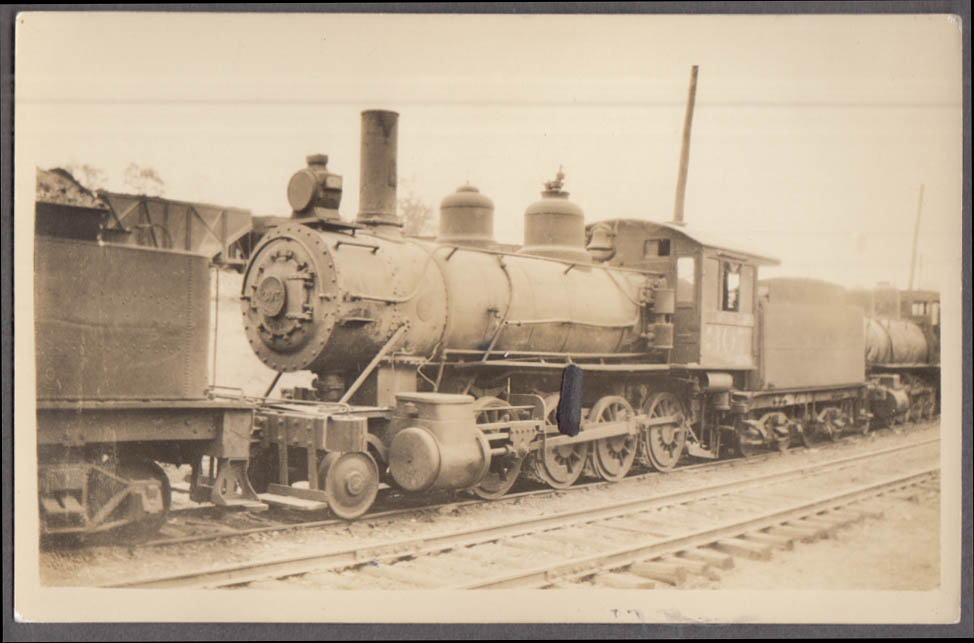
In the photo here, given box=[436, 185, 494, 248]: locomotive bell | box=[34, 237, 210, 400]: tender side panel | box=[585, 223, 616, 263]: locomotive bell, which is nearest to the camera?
box=[34, 237, 210, 400]: tender side panel

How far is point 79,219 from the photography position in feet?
18.7

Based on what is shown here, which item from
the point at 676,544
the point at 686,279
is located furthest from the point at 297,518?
the point at 686,279

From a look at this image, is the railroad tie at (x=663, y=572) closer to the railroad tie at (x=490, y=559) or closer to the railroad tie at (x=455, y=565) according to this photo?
the railroad tie at (x=490, y=559)

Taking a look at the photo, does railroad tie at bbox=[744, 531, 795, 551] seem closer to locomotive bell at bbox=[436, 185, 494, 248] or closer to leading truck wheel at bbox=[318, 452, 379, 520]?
leading truck wheel at bbox=[318, 452, 379, 520]

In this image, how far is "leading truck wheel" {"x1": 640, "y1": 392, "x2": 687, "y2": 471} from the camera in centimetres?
1003

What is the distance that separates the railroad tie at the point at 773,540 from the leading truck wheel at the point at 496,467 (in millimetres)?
2211

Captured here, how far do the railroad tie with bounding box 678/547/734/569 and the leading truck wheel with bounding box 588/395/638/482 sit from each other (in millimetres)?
2660

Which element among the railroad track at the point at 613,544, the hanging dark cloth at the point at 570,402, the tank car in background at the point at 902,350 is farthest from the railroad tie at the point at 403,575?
the tank car in background at the point at 902,350

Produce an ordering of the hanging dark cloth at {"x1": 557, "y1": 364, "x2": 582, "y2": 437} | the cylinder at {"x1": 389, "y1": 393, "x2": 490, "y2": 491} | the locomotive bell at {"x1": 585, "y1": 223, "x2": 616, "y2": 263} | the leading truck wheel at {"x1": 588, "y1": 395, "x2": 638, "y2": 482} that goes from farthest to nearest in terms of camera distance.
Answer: the locomotive bell at {"x1": 585, "y1": 223, "x2": 616, "y2": 263}, the leading truck wheel at {"x1": 588, "y1": 395, "x2": 638, "y2": 482}, the hanging dark cloth at {"x1": 557, "y1": 364, "x2": 582, "y2": 437}, the cylinder at {"x1": 389, "y1": 393, "x2": 490, "y2": 491}

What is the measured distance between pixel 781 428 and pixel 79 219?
8650mm

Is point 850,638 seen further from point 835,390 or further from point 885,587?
point 835,390

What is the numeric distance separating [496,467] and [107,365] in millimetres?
3875

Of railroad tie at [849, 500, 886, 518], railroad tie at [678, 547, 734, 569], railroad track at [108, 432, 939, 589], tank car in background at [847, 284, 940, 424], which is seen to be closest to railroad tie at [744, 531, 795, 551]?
railroad track at [108, 432, 939, 589]

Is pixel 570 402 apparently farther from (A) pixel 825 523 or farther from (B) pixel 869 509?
(B) pixel 869 509
